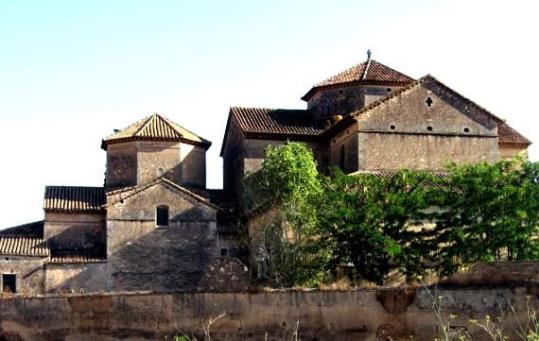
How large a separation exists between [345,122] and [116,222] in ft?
31.3

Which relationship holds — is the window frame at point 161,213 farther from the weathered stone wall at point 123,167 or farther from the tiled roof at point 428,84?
the tiled roof at point 428,84

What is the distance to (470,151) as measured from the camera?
34.1 metres

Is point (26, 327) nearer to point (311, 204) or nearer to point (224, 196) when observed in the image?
point (311, 204)

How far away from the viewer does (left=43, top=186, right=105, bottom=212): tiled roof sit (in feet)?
114

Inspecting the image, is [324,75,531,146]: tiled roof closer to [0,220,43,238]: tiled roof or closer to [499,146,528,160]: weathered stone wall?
[499,146,528,160]: weathered stone wall

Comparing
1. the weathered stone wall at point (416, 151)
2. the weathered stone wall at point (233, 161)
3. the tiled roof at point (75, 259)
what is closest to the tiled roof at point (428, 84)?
the weathered stone wall at point (416, 151)

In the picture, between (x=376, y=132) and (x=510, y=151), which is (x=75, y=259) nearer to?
(x=376, y=132)

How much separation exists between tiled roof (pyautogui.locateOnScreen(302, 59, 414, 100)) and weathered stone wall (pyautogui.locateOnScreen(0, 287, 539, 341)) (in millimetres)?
16649

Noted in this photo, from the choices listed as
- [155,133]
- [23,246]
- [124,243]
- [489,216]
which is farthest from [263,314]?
[155,133]

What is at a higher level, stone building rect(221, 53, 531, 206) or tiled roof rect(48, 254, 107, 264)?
stone building rect(221, 53, 531, 206)

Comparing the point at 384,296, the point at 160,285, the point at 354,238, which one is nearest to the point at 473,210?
the point at 354,238

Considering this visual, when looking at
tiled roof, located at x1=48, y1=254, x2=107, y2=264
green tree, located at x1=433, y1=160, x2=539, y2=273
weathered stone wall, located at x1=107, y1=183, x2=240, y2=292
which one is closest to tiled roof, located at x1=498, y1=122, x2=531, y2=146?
green tree, located at x1=433, y1=160, x2=539, y2=273

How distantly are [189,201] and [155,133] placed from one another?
13.1ft

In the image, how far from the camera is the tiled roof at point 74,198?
3462 cm
